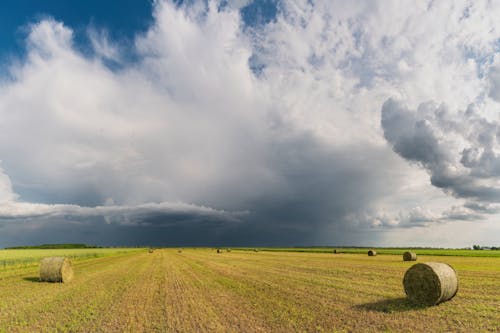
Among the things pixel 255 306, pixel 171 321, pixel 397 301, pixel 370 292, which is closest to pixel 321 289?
pixel 370 292

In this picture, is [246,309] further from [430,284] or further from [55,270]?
[55,270]

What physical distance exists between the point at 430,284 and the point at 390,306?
8.28 feet

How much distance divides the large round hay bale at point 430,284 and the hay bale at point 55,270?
23372mm

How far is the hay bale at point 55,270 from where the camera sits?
24.0 m

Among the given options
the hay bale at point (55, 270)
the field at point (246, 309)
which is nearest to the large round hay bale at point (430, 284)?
the field at point (246, 309)

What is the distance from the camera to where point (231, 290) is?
1850cm

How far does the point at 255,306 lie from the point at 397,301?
6.67m

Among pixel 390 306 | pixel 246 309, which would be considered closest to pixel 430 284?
pixel 390 306

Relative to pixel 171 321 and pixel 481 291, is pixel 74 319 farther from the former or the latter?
pixel 481 291

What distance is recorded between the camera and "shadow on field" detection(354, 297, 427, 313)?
1335cm

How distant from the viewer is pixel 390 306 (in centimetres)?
1394

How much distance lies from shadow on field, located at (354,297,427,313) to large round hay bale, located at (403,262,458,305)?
510 mm

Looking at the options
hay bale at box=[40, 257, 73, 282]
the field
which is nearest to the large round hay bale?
the field

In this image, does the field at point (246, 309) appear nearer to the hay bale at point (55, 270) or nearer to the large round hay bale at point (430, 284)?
the large round hay bale at point (430, 284)
